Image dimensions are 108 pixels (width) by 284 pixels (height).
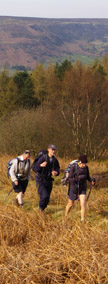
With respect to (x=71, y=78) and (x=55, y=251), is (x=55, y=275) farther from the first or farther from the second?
(x=71, y=78)

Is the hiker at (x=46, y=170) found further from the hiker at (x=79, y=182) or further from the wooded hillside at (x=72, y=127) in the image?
the wooded hillside at (x=72, y=127)

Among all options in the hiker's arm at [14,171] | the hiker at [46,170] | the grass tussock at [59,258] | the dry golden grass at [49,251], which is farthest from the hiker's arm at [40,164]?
the grass tussock at [59,258]

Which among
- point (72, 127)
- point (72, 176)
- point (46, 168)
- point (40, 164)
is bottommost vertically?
point (72, 127)

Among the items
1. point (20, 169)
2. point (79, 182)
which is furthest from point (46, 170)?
point (20, 169)

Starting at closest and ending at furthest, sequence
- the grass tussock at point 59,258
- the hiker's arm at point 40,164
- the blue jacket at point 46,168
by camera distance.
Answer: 1. the grass tussock at point 59,258
2. the hiker's arm at point 40,164
3. the blue jacket at point 46,168

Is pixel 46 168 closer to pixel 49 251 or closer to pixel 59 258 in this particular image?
pixel 49 251

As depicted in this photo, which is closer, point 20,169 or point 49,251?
point 49,251

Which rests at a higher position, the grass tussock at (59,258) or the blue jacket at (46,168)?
the blue jacket at (46,168)

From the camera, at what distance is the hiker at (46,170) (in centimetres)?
676

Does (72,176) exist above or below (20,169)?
above

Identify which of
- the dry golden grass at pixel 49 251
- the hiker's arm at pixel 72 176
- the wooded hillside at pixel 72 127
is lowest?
the wooded hillside at pixel 72 127

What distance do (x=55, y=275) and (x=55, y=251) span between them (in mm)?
431

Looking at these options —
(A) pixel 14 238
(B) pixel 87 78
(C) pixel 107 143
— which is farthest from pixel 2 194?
(B) pixel 87 78

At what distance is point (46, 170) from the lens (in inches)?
276
